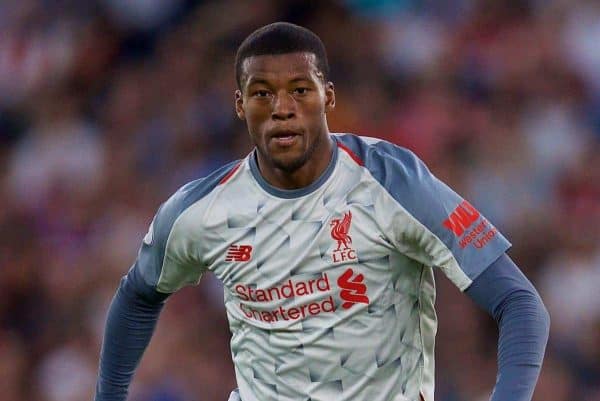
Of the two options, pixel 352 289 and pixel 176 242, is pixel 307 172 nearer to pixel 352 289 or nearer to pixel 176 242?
pixel 352 289

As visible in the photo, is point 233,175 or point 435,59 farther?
point 435,59

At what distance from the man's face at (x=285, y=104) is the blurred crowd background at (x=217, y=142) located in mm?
3250

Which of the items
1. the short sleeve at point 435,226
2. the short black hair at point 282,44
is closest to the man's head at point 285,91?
the short black hair at point 282,44

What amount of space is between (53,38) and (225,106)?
1.64 meters

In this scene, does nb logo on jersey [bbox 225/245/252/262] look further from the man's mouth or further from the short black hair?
the short black hair

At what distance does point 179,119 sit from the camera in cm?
927

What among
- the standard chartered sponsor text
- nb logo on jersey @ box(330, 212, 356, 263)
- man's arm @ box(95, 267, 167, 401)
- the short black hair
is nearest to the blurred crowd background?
man's arm @ box(95, 267, 167, 401)

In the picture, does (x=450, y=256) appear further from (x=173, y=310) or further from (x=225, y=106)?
(x=225, y=106)

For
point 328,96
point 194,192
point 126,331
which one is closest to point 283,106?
point 328,96

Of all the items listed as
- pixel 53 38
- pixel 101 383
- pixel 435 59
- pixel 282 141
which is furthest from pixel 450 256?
pixel 53 38

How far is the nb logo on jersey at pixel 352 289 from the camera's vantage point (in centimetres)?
428

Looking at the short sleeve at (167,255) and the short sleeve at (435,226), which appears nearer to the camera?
the short sleeve at (435,226)

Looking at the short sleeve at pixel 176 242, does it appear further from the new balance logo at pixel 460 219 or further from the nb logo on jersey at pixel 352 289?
the new balance logo at pixel 460 219

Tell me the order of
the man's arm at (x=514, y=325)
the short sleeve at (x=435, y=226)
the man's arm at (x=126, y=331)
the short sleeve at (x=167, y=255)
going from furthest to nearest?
the man's arm at (x=126, y=331)
the short sleeve at (x=167, y=255)
the short sleeve at (x=435, y=226)
the man's arm at (x=514, y=325)
